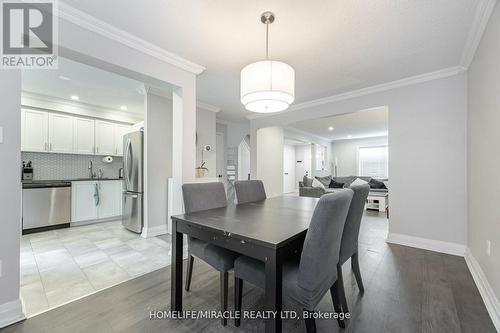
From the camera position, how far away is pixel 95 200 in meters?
4.23

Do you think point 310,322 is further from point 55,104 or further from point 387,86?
point 55,104

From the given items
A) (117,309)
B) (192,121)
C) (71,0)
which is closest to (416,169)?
(192,121)

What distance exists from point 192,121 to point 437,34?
2782 mm

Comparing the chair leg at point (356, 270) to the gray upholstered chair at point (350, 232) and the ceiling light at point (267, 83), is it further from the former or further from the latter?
the ceiling light at point (267, 83)

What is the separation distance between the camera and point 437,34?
207cm

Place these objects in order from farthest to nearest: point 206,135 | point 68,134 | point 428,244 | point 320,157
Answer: point 320,157 → point 206,135 → point 68,134 → point 428,244

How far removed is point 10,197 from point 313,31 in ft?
9.30

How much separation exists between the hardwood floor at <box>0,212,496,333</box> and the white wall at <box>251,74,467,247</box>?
65 centimetres

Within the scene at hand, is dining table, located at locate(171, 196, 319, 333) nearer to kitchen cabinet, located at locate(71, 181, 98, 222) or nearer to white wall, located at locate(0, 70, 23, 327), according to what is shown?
white wall, located at locate(0, 70, 23, 327)

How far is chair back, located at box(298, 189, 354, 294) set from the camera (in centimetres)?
108

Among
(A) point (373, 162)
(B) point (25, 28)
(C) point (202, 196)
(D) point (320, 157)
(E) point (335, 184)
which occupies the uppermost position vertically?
(B) point (25, 28)

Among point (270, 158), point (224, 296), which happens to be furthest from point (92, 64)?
point (270, 158)

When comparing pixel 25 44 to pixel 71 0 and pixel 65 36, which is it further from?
pixel 71 0

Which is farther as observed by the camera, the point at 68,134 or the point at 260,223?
the point at 68,134
